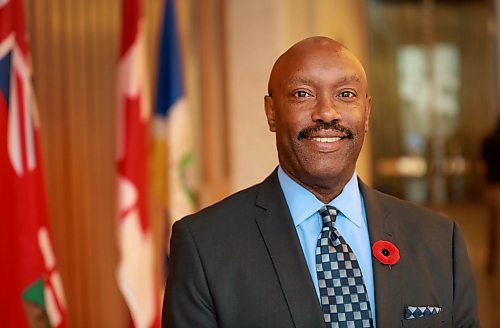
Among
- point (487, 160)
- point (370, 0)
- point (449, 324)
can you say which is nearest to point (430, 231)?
point (449, 324)

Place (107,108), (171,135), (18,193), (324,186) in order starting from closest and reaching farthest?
(324,186) < (18,193) < (171,135) < (107,108)

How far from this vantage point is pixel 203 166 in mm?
6191

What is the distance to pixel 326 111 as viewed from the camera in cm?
207

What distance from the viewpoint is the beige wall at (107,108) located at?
497 centimetres

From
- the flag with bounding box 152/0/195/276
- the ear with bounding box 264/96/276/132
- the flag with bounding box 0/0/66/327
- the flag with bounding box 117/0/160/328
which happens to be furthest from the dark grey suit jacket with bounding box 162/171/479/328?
the flag with bounding box 152/0/195/276

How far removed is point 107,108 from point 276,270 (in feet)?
10.9

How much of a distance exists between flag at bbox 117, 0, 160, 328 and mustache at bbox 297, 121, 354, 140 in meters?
2.62

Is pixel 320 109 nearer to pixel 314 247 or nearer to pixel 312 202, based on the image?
pixel 312 202

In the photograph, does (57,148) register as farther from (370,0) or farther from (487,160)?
(370,0)

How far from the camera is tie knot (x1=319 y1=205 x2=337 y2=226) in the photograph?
2162 mm

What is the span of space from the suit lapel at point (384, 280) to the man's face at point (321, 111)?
0.53ft

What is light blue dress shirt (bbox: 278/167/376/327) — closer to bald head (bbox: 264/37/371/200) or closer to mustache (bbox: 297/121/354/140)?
bald head (bbox: 264/37/371/200)

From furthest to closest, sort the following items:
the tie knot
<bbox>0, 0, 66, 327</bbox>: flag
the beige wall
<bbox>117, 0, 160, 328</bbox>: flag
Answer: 1. the beige wall
2. <bbox>117, 0, 160, 328</bbox>: flag
3. <bbox>0, 0, 66, 327</bbox>: flag
4. the tie knot

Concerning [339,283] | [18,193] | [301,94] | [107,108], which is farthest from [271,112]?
[107,108]
